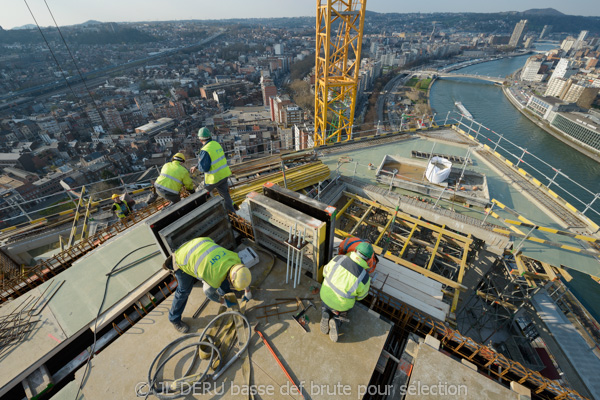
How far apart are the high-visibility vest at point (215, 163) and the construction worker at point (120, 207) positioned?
452 cm

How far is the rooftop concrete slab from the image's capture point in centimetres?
402

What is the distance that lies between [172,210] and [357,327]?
14.6 feet

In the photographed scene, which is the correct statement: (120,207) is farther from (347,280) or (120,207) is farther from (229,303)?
(347,280)

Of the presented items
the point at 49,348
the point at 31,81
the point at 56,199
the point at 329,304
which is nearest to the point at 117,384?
the point at 49,348

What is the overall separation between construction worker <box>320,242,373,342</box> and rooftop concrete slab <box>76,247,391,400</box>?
1.61 feet

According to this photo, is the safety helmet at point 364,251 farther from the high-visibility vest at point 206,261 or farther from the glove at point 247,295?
the glove at point 247,295

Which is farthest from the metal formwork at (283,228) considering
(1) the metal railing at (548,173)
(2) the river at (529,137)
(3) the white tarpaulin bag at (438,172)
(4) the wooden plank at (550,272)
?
(2) the river at (529,137)

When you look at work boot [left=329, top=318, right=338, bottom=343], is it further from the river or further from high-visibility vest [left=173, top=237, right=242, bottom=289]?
the river

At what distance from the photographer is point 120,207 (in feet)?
29.9

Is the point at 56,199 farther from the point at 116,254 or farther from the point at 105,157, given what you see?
the point at 116,254

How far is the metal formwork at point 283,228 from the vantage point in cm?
492

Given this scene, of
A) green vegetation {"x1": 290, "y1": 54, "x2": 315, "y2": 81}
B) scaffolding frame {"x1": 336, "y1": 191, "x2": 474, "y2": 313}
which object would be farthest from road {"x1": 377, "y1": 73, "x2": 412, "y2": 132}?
scaffolding frame {"x1": 336, "y1": 191, "x2": 474, "y2": 313}

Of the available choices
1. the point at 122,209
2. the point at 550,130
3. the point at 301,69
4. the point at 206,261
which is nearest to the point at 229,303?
the point at 206,261

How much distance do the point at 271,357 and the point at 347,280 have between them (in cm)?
198
